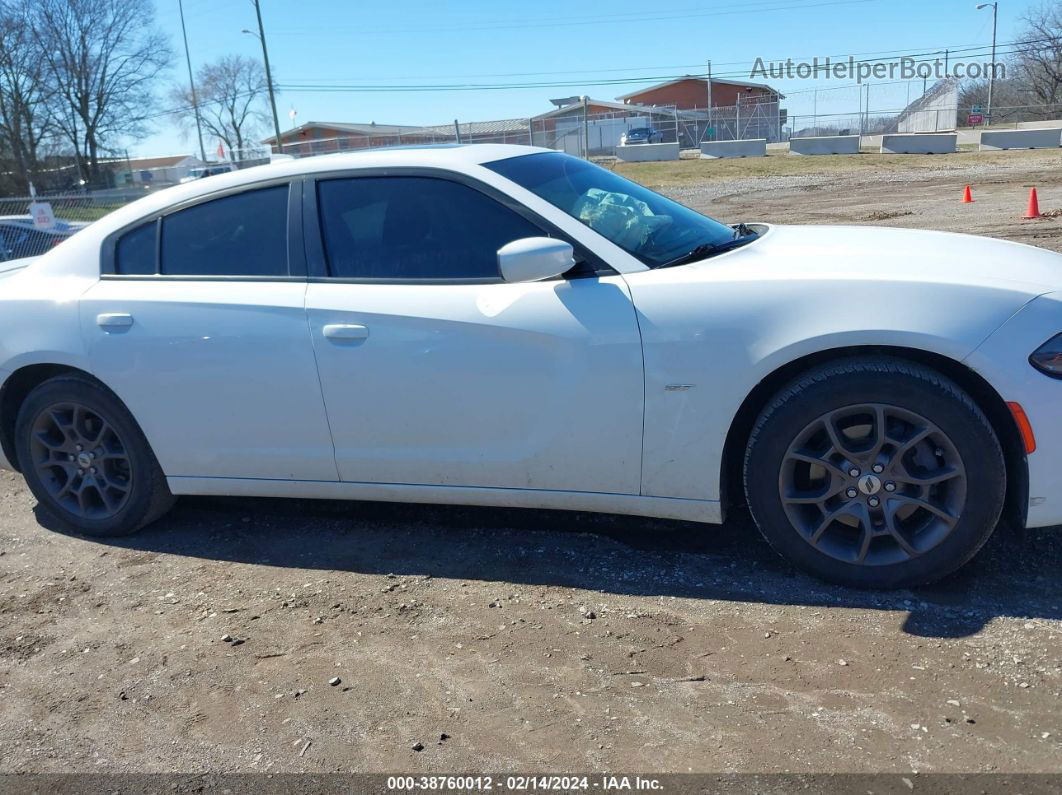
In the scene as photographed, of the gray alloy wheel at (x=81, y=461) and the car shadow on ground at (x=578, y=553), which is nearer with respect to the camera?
the car shadow on ground at (x=578, y=553)

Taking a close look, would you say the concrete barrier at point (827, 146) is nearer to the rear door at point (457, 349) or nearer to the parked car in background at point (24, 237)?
the parked car in background at point (24, 237)

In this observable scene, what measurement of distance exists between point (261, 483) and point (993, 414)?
9.79 feet

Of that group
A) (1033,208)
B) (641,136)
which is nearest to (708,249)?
(1033,208)

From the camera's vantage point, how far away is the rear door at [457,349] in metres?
3.39

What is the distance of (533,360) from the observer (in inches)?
135

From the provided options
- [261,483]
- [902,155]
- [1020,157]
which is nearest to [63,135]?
[902,155]

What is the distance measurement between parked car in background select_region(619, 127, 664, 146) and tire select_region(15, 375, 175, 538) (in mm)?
41117

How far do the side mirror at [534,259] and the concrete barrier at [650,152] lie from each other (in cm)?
3403

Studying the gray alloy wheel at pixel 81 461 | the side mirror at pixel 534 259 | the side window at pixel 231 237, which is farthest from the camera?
the gray alloy wheel at pixel 81 461

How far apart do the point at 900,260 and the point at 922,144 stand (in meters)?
31.3

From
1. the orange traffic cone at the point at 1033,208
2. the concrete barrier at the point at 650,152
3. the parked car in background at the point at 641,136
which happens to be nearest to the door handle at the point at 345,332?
the orange traffic cone at the point at 1033,208

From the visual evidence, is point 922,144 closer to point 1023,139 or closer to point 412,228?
point 1023,139

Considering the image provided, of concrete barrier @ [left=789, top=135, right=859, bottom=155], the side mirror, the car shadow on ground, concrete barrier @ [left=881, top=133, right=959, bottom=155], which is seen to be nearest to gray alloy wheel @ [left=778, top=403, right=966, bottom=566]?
the car shadow on ground

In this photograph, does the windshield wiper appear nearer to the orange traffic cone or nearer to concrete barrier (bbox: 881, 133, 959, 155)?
the orange traffic cone
